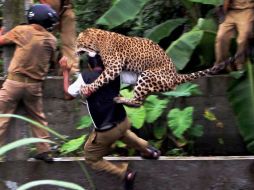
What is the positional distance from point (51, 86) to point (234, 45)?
2.13m

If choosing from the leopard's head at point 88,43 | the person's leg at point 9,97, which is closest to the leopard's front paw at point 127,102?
the leopard's head at point 88,43

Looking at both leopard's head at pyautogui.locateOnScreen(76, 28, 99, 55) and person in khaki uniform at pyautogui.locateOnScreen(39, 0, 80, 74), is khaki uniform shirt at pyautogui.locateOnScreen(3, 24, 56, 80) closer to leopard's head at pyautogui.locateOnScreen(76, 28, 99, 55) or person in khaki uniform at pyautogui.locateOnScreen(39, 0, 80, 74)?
leopard's head at pyautogui.locateOnScreen(76, 28, 99, 55)

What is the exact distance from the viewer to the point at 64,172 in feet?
17.4

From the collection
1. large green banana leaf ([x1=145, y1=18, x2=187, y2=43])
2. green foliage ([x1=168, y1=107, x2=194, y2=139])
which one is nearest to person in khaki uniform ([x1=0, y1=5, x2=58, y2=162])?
green foliage ([x1=168, y1=107, x2=194, y2=139])

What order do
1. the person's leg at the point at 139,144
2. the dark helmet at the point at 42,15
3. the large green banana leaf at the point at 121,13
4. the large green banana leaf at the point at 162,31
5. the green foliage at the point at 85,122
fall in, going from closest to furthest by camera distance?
the dark helmet at the point at 42,15 < the person's leg at the point at 139,144 < the green foliage at the point at 85,122 < the large green banana leaf at the point at 121,13 < the large green banana leaf at the point at 162,31

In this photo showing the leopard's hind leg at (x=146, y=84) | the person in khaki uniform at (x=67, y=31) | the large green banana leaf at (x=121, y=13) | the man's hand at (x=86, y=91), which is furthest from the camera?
the person in khaki uniform at (x=67, y=31)

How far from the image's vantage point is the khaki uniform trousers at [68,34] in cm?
675

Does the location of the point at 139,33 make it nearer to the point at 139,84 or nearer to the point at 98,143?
the point at 139,84

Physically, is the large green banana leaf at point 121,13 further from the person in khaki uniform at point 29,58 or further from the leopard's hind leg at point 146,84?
the person in khaki uniform at point 29,58

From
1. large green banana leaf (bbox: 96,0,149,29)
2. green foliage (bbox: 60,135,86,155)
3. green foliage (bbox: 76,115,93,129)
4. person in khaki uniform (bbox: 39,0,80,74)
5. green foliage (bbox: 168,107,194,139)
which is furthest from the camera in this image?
person in khaki uniform (bbox: 39,0,80,74)

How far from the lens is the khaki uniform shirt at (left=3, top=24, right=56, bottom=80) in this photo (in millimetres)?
4883

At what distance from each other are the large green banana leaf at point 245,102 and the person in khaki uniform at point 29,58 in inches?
78.6

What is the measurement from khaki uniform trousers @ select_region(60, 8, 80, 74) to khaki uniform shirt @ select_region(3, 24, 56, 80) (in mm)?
1793

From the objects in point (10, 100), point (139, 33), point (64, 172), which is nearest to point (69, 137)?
point (64, 172)
